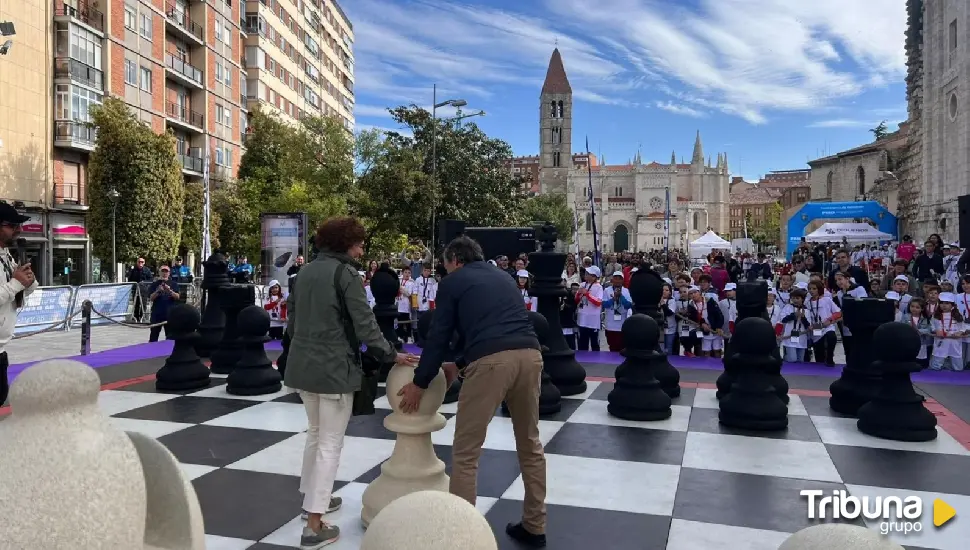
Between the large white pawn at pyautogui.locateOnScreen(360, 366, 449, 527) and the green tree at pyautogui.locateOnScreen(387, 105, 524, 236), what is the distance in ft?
80.8

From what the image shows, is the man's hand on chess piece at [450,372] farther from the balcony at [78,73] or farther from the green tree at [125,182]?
the balcony at [78,73]

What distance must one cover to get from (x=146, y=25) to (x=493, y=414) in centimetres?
3431

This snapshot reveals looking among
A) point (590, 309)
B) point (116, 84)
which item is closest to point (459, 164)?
point (116, 84)

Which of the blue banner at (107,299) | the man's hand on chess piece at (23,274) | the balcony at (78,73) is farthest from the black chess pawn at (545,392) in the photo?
the balcony at (78,73)

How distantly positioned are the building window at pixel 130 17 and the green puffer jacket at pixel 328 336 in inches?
1254

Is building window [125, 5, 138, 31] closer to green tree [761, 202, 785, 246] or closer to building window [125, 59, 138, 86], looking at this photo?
building window [125, 59, 138, 86]

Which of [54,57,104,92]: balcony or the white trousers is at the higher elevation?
[54,57,104,92]: balcony

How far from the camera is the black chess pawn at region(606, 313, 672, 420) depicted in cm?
598

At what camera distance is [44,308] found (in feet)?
40.6

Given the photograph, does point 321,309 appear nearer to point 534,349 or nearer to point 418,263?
point 534,349

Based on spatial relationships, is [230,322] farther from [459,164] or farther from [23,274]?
[459,164]

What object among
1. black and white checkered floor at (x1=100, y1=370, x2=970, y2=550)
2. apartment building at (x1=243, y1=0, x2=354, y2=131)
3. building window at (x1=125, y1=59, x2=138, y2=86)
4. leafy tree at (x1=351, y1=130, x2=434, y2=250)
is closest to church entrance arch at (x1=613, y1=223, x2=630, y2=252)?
apartment building at (x1=243, y1=0, x2=354, y2=131)

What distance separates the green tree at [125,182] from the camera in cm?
2414

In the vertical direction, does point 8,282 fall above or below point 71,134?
below
